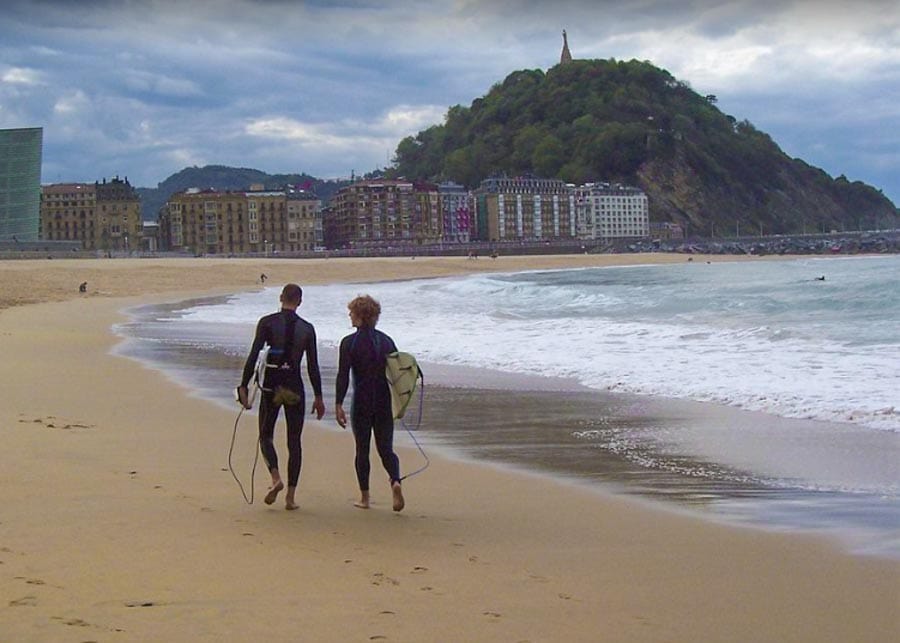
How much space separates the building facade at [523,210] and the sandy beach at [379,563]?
A: 5863 inches

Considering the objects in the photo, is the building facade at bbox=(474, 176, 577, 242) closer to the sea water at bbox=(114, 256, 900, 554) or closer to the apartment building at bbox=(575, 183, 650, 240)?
the apartment building at bbox=(575, 183, 650, 240)

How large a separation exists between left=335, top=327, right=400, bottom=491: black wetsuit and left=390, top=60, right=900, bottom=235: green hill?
16284cm

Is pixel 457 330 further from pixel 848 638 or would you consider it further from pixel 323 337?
pixel 848 638

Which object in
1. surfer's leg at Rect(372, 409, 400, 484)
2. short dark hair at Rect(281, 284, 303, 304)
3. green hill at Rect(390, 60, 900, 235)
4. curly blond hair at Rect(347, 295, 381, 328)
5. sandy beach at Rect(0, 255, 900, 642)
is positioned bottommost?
sandy beach at Rect(0, 255, 900, 642)

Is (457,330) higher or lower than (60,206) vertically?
lower

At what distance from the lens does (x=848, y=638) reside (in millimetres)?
3885

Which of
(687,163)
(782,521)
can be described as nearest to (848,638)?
(782,521)

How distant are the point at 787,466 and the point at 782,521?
1696 mm

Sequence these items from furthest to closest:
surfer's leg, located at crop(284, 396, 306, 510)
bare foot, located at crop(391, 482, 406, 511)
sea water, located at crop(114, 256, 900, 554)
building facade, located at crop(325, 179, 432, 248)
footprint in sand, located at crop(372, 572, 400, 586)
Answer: building facade, located at crop(325, 179, 432, 248)
sea water, located at crop(114, 256, 900, 554)
surfer's leg, located at crop(284, 396, 306, 510)
bare foot, located at crop(391, 482, 406, 511)
footprint in sand, located at crop(372, 572, 400, 586)

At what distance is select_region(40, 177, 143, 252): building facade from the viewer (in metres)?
136

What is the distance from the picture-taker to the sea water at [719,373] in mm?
6934

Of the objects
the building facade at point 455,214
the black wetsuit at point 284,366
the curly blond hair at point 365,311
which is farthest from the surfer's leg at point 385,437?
the building facade at point 455,214

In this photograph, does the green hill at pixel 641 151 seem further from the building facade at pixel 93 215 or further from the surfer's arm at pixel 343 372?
the surfer's arm at pixel 343 372

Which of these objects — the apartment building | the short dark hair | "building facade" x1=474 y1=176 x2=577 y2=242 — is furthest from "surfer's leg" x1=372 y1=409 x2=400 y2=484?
the apartment building
